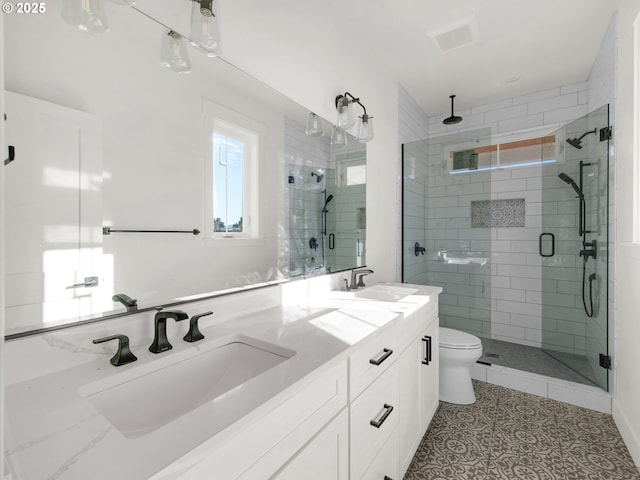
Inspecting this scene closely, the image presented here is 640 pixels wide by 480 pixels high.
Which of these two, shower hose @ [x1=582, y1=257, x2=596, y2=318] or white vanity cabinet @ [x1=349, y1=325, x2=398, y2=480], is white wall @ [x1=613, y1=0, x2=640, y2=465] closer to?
shower hose @ [x1=582, y1=257, x2=596, y2=318]

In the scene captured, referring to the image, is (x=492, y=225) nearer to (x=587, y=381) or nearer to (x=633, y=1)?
(x=587, y=381)

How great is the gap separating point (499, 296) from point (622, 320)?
1.34m

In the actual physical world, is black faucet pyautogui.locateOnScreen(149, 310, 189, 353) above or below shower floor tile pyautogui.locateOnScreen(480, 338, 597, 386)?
above

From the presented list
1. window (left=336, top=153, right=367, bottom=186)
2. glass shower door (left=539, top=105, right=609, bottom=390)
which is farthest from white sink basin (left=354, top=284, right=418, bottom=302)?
glass shower door (left=539, top=105, right=609, bottom=390)

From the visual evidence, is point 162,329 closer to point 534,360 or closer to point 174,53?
point 174,53

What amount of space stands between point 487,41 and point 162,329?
2.76m

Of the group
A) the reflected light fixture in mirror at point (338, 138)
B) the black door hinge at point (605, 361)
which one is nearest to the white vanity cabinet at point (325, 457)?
the reflected light fixture in mirror at point (338, 138)

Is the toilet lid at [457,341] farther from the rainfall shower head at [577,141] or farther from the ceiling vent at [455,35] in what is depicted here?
the ceiling vent at [455,35]

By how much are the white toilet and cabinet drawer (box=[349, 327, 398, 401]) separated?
3.44 feet

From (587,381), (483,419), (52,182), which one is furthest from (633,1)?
(52,182)

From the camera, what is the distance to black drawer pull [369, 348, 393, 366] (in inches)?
45.1

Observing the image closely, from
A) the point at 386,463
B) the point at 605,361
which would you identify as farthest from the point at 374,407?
the point at 605,361

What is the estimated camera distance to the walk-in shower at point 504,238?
2.76 meters

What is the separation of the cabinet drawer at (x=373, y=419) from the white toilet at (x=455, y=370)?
3.23 ft
